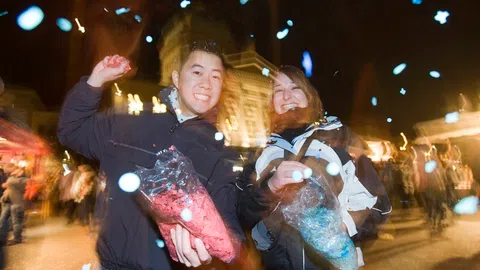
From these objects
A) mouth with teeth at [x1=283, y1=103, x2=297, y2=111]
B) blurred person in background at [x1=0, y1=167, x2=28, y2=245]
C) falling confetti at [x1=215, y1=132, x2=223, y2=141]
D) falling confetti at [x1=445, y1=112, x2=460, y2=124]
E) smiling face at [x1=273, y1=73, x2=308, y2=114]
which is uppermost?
falling confetti at [x1=445, y1=112, x2=460, y2=124]

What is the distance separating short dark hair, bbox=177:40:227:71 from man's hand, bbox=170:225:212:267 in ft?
3.55

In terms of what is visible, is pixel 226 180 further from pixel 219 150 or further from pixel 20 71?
pixel 20 71

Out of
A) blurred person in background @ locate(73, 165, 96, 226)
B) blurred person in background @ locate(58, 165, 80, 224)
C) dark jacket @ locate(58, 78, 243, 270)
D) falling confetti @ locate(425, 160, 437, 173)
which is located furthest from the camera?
blurred person in background @ locate(58, 165, 80, 224)

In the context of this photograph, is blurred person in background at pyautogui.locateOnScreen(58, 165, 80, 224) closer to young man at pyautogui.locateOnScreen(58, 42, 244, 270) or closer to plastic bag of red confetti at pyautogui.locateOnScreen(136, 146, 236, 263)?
young man at pyautogui.locateOnScreen(58, 42, 244, 270)

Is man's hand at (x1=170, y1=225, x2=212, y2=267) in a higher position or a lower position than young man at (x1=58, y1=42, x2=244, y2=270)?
lower

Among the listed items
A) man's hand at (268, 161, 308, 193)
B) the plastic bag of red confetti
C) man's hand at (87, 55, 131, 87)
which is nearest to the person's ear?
man's hand at (87, 55, 131, 87)

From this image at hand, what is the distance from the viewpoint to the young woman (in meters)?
2.13

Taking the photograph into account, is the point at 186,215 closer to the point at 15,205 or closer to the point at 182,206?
the point at 182,206

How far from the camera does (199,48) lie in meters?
2.37

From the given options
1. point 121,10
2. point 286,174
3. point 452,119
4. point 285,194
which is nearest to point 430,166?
point 452,119

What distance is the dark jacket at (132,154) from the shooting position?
6.72ft

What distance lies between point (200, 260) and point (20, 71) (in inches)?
982

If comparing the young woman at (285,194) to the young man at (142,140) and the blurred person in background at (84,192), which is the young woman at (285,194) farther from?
the blurred person in background at (84,192)

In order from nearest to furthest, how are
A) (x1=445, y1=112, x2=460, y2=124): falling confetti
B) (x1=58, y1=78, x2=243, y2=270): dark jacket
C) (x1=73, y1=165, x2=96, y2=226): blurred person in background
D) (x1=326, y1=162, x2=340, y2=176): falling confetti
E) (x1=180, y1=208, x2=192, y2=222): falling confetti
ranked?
(x1=180, y1=208, x2=192, y2=222): falling confetti → (x1=58, y1=78, x2=243, y2=270): dark jacket → (x1=326, y1=162, x2=340, y2=176): falling confetti → (x1=73, y1=165, x2=96, y2=226): blurred person in background → (x1=445, y1=112, x2=460, y2=124): falling confetti
